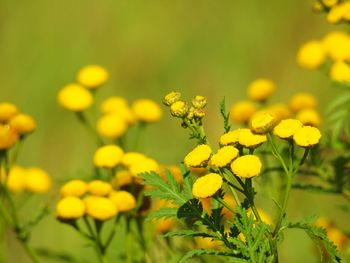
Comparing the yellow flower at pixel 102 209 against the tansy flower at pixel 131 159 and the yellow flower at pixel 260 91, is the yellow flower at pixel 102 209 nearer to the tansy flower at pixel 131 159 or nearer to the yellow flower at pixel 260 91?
the tansy flower at pixel 131 159

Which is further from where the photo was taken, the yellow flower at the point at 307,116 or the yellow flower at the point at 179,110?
the yellow flower at the point at 307,116

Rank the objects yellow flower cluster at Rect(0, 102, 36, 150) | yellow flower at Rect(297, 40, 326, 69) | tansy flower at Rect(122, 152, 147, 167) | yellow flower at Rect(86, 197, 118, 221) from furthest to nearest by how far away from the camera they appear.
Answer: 1. yellow flower at Rect(297, 40, 326, 69)
2. yellow flower cluster at Rect(0, 102, 36, 150)
3. tansy flower at Rect(122, 152, 147, 167)
4. yellow flower at Rect(86, 197, 118, 221)

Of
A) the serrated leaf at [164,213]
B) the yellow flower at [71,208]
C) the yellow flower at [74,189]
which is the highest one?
the serrated leaf at [164,213]

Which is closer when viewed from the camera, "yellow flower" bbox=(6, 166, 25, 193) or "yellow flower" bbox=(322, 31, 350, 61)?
"yellow flower" bbox=(322, 31, 350, 61)

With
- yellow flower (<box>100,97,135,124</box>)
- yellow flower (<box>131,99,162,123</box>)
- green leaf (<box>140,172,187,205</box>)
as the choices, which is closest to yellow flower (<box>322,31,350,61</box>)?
yellow flower (<box>131,99,162,123</box>)

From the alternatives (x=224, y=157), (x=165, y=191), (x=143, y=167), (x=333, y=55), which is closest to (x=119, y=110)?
(x=143, y=167)

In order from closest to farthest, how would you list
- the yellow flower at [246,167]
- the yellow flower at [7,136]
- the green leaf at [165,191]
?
the yellow flower at [246,167]
the green leaf at [165,191]
the yellow flower at [7,136]

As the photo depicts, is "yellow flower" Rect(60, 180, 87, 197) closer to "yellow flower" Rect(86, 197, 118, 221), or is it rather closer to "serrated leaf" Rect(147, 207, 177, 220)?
"yellow flower" Rect(86, 197, 118, 221)

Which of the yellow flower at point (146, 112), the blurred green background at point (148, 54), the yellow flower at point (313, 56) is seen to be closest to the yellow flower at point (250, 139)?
the yellow flower at point (146, 112)
